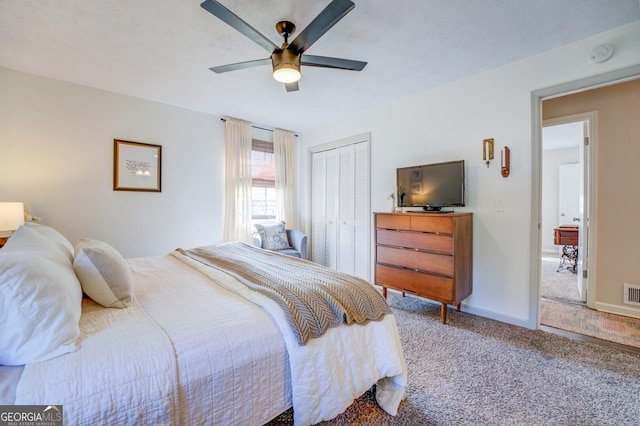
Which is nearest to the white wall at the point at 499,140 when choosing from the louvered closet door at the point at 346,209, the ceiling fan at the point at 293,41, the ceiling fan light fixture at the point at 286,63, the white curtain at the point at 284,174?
the louvered closet door at the point at 346,209

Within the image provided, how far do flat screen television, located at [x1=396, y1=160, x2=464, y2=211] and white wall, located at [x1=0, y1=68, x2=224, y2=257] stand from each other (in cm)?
275

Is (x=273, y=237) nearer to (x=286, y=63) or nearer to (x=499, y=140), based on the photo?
(x=286, y=63)

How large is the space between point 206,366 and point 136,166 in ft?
11.1

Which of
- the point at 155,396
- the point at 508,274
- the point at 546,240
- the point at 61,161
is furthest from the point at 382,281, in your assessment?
the point at 546,240

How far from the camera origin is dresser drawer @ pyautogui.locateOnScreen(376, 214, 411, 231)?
295 centimetres

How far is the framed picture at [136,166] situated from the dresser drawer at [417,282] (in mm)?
3189

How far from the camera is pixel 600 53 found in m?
2.23

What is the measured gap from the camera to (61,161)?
10.0 ft

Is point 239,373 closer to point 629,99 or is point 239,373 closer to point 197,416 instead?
point 197,416

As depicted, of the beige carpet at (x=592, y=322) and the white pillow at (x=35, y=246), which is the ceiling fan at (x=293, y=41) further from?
the beige carpet at (x=592, y=322)

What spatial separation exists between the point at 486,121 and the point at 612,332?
2.32m

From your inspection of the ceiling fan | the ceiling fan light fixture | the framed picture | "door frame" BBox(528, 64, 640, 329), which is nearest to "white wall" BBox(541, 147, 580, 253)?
"door frame" BBox(528, 64, 640, 329)

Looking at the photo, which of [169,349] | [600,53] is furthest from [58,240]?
[600,53]

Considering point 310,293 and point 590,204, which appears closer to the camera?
point 310,293
